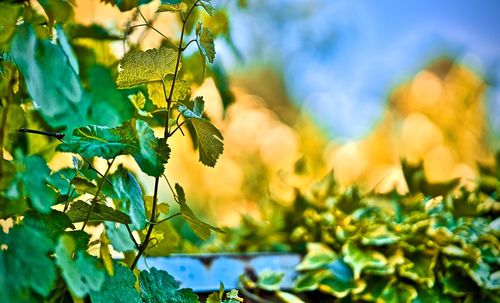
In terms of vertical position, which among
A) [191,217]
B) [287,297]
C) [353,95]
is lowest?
[191,217]

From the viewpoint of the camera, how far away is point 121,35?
92cm

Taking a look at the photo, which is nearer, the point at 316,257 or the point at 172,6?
the point at 172,6

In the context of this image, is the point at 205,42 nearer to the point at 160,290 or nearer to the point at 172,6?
the point at 172,6

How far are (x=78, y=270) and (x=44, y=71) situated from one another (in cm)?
14

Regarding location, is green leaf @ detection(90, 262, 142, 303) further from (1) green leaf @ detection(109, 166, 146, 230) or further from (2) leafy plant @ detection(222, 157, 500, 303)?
(2) leafy plant @ detection(222, 157, 500, 303)

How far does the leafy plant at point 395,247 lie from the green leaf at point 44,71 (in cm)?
65

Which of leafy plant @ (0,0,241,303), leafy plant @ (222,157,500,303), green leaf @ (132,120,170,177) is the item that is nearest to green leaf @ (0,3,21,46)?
leafy plant @ (0,0,241,303)

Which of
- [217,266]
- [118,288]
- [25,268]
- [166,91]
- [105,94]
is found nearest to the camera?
[25,268]

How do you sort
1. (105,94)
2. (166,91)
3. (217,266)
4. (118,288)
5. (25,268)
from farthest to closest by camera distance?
(217,266) → (105,94) → (166,91) → (118,288) → (25,268)

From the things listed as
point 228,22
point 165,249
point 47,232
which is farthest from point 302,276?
point 47,232

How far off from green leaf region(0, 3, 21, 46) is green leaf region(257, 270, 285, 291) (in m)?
0.67

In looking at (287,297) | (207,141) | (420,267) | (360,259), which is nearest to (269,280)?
(287,297)

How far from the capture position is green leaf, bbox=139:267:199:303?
0.55 meters

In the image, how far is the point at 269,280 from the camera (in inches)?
39.9
